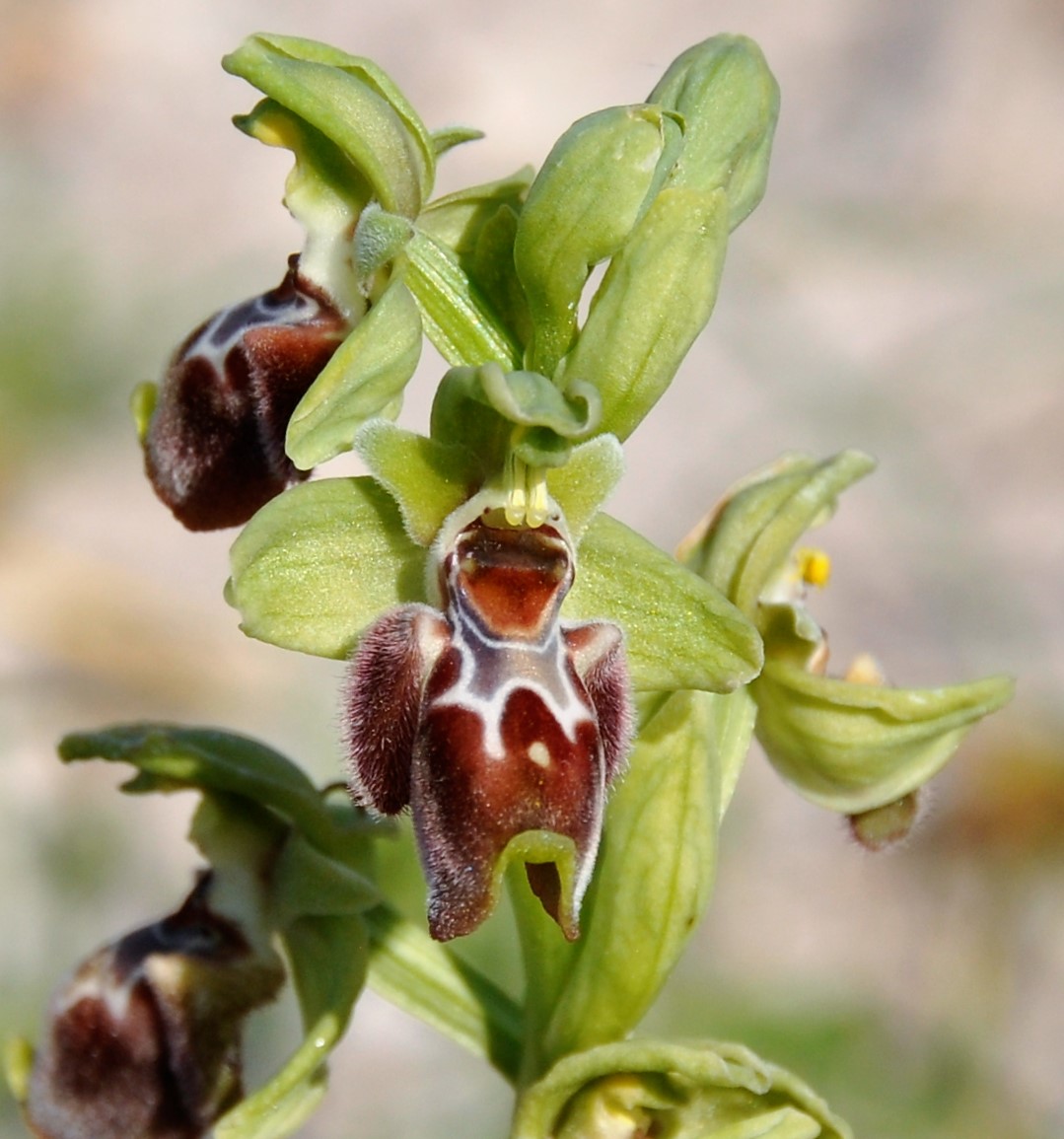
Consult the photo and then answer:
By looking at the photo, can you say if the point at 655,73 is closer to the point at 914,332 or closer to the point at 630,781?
the point at 914,332

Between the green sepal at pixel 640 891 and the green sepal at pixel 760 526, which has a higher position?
the green sepal at pixel 760 526

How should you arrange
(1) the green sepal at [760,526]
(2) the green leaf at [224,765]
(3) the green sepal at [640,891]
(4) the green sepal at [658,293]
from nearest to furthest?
(4) the green sepal at [658,293] < (3) the green sepal at [640,891] < (1) the green sepal at [760,526] < (2) the green leaf at [224,765]

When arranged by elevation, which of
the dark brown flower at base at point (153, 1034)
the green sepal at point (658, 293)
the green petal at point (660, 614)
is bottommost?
the dark brown flower at base at point (153, 1034)

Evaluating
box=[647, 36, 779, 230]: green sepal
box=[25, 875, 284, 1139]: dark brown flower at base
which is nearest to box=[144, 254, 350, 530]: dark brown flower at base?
box=[647, 36, 779, 230]: green sepal

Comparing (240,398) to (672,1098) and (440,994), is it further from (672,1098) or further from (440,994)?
(672,1098)

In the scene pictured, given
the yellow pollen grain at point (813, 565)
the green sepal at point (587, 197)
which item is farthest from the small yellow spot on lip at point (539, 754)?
the yellow pollen grain at point (813, 565)

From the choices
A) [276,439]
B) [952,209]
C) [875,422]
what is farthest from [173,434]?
[952,209]

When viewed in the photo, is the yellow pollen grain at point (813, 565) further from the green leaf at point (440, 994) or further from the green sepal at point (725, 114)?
the green leaf at point (440, 994)

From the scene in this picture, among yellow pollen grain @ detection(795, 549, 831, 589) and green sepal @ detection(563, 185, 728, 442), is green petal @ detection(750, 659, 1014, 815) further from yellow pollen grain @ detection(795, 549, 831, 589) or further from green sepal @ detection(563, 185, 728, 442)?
green sepal @ detection(563, 185, 728, 442)
